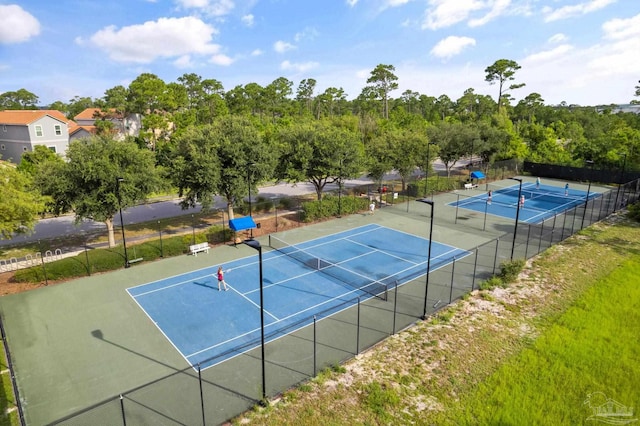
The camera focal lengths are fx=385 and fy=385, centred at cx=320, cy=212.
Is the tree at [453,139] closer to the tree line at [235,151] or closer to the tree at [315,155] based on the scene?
the tree line at [235,151]

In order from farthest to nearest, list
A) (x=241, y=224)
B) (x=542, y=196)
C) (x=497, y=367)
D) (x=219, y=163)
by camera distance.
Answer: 1. (x=542, y=196)
2. (x=219, y=163)
3. (x=241, y=224)
4. (x=497, y=367)

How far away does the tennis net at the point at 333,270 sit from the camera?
2048 centimetres

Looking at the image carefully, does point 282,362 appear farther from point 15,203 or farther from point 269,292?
point 15,203

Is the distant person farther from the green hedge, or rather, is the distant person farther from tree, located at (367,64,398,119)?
tree, located at (367,64,398,119)

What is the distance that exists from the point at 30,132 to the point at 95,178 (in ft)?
129

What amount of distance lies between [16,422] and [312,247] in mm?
18225

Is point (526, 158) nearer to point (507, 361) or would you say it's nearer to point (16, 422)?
point (507, 361)

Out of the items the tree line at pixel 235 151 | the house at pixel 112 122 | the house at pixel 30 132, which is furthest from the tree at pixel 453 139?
the house at pixel 30 132

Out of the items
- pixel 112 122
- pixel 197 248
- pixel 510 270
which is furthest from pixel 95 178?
pixel 112 122

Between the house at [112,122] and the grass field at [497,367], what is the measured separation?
51.7 metres

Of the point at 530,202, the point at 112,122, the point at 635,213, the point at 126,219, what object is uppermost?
the point at 112,122

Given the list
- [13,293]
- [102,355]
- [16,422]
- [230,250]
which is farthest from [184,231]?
[16,422]

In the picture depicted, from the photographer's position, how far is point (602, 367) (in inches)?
555

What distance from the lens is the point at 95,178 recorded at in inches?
916
